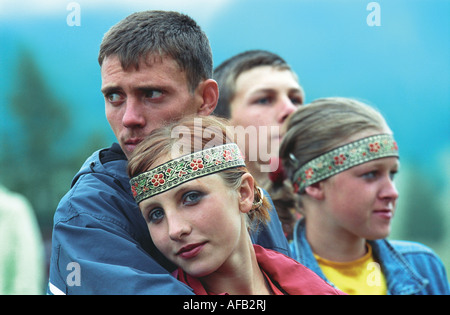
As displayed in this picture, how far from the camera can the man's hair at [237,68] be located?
3.40 metres

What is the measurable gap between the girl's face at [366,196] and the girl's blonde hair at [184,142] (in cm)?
108

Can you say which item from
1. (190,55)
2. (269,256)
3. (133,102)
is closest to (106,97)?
(133,102)

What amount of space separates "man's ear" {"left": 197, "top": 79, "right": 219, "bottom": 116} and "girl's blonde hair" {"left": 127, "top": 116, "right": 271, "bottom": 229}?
184 millimetres

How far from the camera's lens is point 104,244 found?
1.50 m

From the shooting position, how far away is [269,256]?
1.78m

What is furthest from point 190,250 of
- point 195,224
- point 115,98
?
point 115,98

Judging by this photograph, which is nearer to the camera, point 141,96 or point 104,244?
point 104,244

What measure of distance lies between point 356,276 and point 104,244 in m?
1.62

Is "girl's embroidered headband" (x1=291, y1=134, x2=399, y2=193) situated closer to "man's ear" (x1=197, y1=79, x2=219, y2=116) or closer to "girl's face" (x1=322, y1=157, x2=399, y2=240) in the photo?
"girl's face" (x1=322, y1=157, x2=399, y2=240)

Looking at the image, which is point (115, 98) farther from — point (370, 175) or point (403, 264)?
point (403, 264)

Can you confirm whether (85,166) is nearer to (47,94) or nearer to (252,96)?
(252,96)

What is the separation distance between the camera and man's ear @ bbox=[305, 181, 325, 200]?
9.03ft

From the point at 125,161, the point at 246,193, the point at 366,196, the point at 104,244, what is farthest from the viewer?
the point at 366,196

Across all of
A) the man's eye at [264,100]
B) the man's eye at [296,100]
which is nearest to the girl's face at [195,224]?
the man's eye at [264,100]
